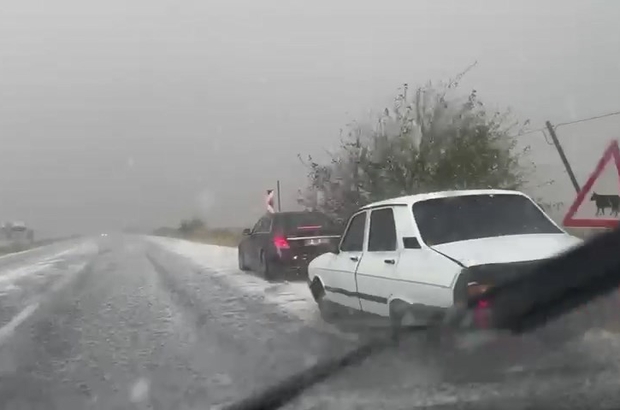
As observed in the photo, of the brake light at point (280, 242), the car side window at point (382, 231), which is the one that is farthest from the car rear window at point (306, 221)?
the car side window at point (382, 231)

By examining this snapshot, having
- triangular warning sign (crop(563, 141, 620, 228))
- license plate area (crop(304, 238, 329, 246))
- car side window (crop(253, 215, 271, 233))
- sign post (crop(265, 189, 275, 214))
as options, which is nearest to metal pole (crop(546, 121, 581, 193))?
triangular warning sign (crop(563, 141, 620, 228))

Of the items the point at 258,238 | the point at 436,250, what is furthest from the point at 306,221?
the point at 436,250

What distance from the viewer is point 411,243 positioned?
701cm

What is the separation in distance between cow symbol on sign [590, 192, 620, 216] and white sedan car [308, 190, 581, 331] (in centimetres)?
165

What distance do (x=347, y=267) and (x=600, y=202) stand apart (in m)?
2.88

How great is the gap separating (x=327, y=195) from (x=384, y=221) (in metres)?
9.81

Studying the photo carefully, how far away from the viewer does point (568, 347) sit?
19.3 feet

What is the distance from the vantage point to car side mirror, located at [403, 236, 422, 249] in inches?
272

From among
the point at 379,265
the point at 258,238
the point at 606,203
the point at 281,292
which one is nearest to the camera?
the point at 379,265

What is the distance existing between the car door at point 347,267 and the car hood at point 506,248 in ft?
5.41

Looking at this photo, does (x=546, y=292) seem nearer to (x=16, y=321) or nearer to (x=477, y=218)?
(x=477, y=218)

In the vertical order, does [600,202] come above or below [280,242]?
above

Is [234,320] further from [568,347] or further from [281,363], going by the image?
[568,347]

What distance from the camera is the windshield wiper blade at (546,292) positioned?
3945mm
